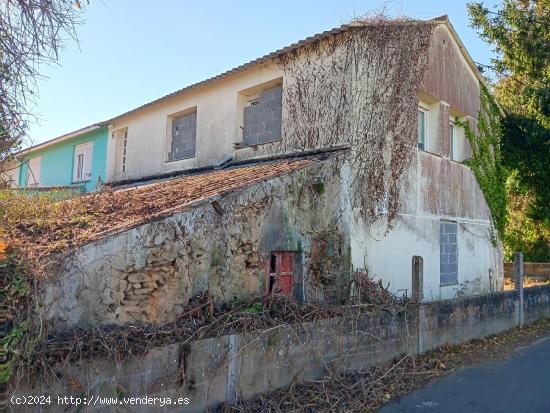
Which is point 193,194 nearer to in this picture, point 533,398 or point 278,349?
point 278,349

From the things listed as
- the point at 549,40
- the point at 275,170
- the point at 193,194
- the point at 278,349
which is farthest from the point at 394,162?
the point at 549,40

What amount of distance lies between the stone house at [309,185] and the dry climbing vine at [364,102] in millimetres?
32

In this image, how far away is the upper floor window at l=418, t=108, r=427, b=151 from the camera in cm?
1154

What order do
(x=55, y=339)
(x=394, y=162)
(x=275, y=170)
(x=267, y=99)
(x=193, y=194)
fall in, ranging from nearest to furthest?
(x=55, y=339) → (x=193, y=194) → (x=275, y=170) → (x=394, y=162) → (x=267, y=99)

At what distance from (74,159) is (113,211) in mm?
13008

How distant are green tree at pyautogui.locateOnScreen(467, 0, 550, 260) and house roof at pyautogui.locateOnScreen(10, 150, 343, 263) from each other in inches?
449

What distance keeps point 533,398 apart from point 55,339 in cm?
648

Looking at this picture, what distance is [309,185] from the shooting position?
852cm

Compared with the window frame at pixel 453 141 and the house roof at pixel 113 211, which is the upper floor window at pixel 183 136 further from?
the window frame at pixel 453 141

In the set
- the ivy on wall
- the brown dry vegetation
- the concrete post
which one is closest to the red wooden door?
the brown dry vegetation

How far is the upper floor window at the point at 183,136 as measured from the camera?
Result: 13.2 meters

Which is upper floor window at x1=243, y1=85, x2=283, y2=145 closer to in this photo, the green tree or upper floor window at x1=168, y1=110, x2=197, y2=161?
upper floor window at x1=168, y1=110, x2=197, y2=161

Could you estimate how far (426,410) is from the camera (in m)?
6.04

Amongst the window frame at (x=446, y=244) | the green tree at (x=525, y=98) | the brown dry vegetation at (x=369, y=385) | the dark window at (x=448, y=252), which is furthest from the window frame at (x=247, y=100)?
the green tree at (x=525, y=98)
